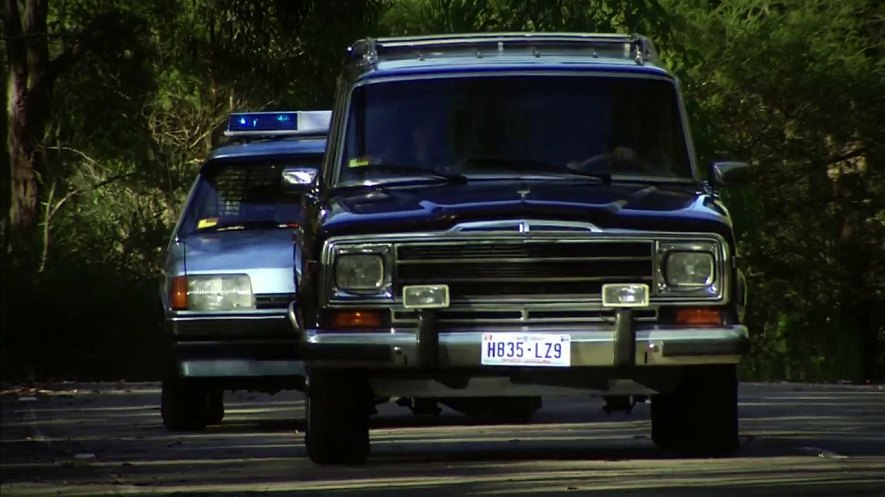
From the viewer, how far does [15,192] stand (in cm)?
3000

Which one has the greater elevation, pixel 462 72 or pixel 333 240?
pixel 462 72

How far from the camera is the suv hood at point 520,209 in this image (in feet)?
37.3

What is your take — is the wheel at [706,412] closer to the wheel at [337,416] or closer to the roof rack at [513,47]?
the wheel at [337,416]

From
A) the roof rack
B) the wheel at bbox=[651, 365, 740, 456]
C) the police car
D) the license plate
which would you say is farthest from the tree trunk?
the license plate

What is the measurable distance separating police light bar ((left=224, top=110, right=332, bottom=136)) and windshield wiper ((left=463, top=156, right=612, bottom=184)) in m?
3.94

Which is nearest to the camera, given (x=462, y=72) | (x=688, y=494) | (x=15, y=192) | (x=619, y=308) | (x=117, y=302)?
(x=688, y=494)

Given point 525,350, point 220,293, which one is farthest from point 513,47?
point 220,293

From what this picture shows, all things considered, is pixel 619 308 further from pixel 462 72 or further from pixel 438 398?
pixel 462 72

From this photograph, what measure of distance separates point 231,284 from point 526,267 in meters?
A: 3.95

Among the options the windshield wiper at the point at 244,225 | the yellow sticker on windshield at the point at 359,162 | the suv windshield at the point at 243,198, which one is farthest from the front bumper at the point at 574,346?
the suv windshield at the point at 243,198

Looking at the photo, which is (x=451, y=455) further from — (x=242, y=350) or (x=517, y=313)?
(x=242, y=350)

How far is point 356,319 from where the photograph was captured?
1145 centimetres

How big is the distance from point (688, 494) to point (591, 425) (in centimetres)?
511

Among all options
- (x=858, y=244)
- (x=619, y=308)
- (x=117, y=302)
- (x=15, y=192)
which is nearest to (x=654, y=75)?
(x=619, y=308)
